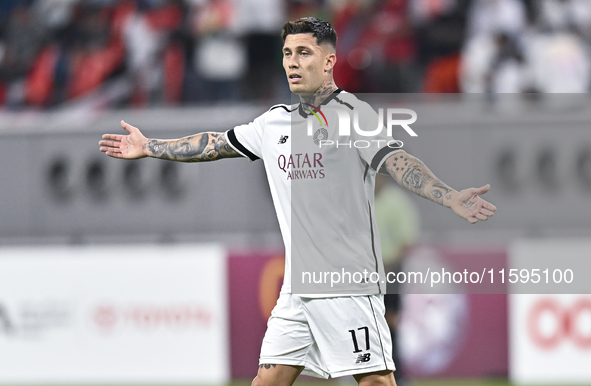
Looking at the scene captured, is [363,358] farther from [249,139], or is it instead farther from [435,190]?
[249,139]

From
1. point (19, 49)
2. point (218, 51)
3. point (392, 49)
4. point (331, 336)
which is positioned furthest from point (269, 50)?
point (331, 336)

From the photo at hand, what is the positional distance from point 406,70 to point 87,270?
406cm

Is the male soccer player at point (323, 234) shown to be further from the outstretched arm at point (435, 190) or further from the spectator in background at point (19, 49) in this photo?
the spectator in background at point (19, 49)

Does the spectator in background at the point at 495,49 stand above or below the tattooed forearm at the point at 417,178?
above

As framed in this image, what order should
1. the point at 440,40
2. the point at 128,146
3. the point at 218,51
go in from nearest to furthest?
the point at 128,146, the point at 440,40, the point at 218,51

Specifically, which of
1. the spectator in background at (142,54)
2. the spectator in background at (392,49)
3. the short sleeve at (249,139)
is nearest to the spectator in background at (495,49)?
the spectator in background at (392,49)

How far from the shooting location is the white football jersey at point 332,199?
4379 mm

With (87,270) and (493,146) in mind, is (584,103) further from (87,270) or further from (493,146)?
(87,270)

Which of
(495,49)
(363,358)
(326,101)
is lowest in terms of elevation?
(363,358)

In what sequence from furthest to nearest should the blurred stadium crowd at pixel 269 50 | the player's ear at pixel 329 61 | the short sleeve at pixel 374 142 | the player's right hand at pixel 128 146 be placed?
the blurred stadium crowd at pixel 269 50 → the player's right hand at pixel 128 146 → the player's ear at pixel 329 61 → the short sleeve at pixel 374 142

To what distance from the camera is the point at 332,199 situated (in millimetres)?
4430

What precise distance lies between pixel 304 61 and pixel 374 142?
539 mm

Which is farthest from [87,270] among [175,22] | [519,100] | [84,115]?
[519,100]

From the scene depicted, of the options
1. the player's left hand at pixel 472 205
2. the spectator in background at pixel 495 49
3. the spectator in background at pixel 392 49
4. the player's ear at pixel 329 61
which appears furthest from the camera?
the spectator in background at pixel 392 49
